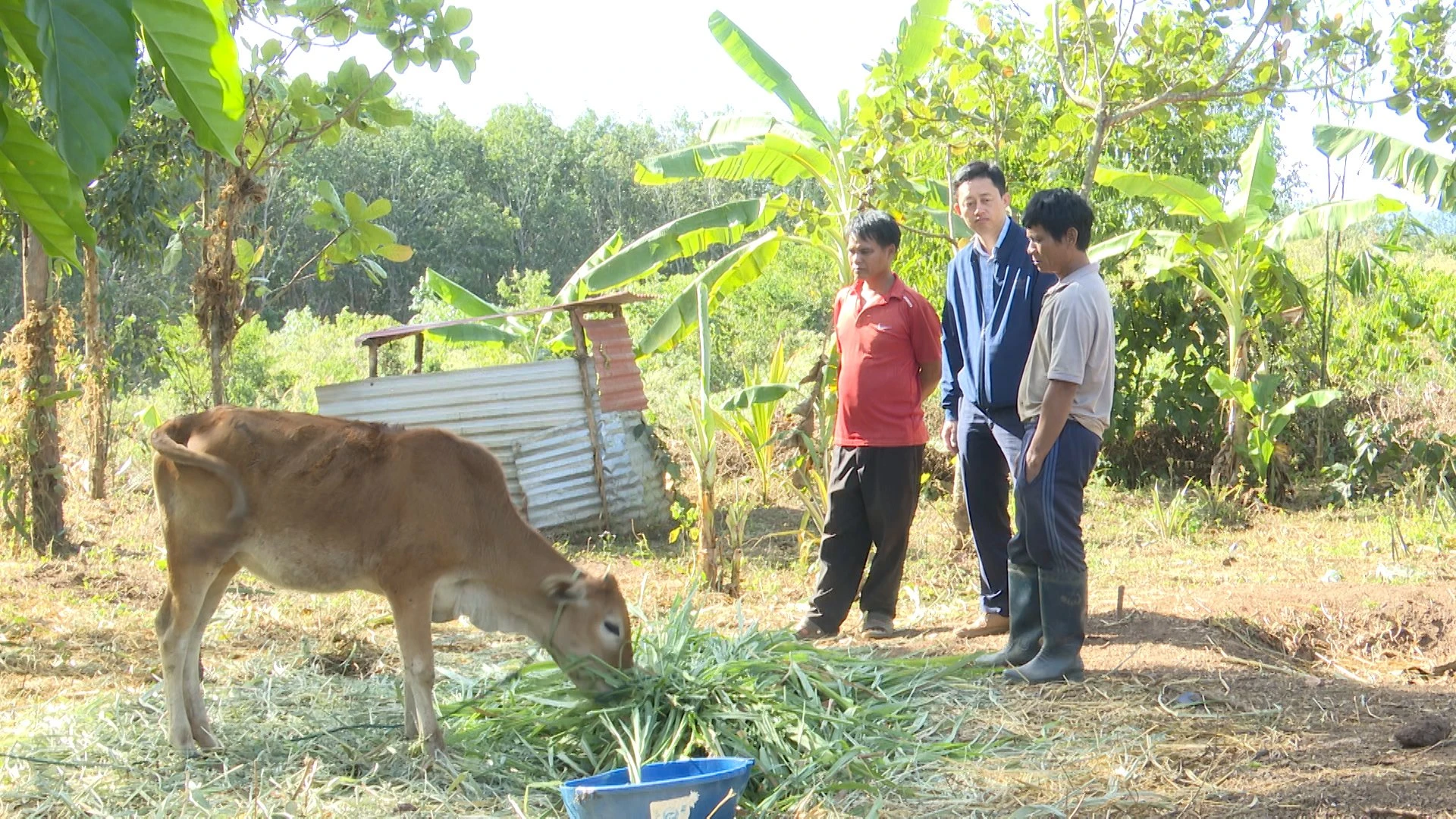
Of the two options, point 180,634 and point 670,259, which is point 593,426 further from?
point 180,634

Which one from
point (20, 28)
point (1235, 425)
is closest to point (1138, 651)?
point (20, 28)

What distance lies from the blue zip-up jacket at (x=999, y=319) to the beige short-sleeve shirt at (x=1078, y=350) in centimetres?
38

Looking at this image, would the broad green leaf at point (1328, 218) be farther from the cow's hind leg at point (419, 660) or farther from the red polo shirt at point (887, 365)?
the cow's hind leg at point (419, 660)

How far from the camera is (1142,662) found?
5477 mm

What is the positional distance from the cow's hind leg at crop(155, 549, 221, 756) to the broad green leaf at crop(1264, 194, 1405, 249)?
9.18 metres

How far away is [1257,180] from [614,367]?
5806mm

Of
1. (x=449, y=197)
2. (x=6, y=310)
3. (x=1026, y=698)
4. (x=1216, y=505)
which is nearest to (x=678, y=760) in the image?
(x=1026, y=698)

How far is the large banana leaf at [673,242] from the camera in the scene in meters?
11.2

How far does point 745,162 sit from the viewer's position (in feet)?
32.9

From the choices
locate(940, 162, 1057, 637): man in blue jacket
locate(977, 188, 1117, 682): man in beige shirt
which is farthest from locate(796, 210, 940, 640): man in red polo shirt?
locate(977, 188, 1117, 682): man in beige shirt

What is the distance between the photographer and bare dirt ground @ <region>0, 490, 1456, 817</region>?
4.13 meters

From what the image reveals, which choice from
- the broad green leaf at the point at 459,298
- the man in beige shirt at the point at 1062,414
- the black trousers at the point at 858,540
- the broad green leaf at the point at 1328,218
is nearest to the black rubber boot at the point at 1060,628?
the man in beige shirt at the point at 1062,414

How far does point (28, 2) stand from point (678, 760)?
3.07 meters

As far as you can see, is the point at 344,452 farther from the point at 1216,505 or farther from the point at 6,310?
the point at 6,310
